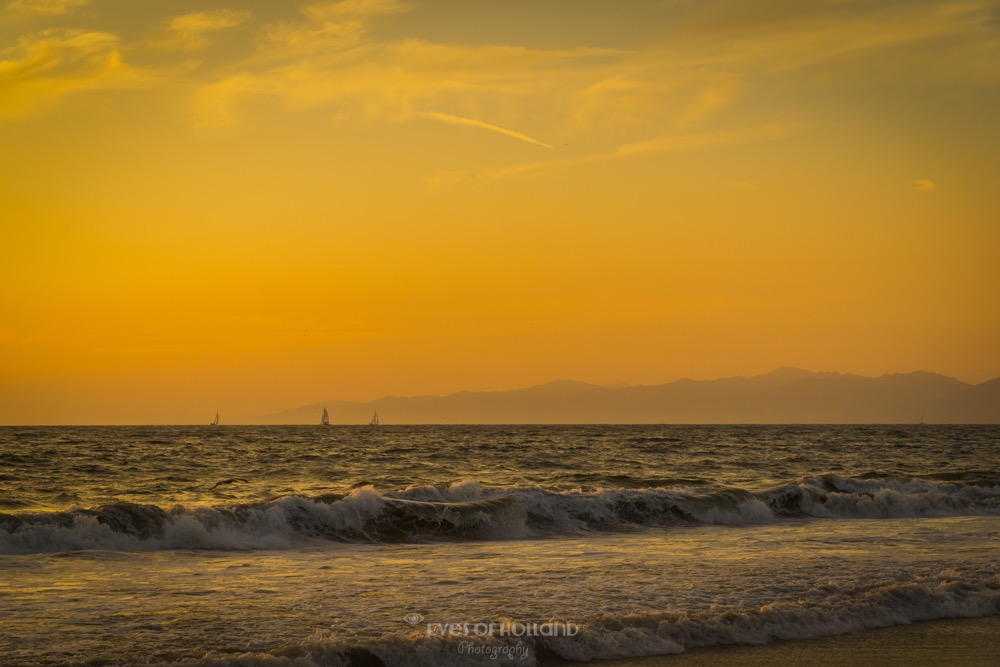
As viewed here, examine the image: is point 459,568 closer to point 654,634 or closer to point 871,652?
point 654,634

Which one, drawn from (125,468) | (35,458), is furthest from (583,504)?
(35,458)

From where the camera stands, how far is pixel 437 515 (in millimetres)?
22562

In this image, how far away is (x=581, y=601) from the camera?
507 inches

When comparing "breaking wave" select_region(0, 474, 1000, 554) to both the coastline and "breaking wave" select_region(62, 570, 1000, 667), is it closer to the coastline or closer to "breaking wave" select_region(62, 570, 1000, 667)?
"breaking wave" select_region(62, 570, 1000, 667)

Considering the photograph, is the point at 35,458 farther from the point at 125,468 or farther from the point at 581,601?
the point at 581,601

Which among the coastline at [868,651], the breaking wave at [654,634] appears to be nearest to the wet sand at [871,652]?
the coastline at [868,651]

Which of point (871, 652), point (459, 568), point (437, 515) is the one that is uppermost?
point (437, 515)

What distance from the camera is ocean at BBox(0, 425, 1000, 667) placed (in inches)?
424

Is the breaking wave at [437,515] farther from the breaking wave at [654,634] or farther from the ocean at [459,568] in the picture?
the breaking wave at [654,634]

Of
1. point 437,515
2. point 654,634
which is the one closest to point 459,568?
point 654,634

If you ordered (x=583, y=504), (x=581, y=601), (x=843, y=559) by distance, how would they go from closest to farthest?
(x=581, y=601) → (x=843, y=559) → (x=583, y=504)

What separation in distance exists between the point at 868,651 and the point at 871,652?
0.15 ft

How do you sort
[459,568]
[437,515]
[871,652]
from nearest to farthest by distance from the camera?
[871,652]
[459,568]
[437,515]

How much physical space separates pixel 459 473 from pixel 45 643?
28923 millimetres
